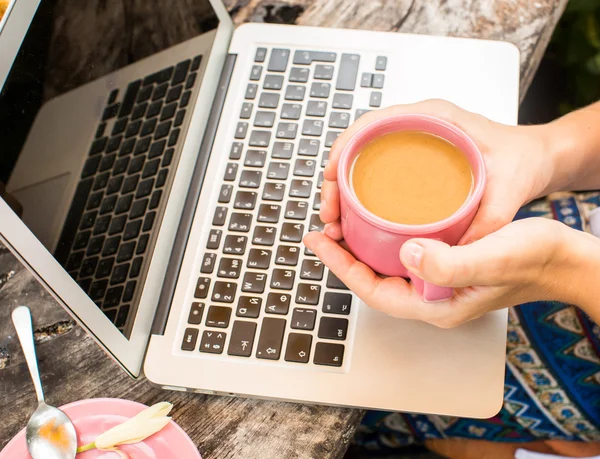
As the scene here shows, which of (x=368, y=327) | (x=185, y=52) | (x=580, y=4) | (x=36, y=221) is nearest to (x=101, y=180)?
(x=36, y=221)

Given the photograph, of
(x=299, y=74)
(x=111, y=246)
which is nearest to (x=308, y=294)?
(x=111, y=246)

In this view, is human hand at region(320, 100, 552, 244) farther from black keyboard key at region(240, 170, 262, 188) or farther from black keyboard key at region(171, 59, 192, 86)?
black keyboard key at region(171, 59, 192, 86)

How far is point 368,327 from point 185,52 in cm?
45

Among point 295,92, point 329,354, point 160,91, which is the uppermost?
point 160,91

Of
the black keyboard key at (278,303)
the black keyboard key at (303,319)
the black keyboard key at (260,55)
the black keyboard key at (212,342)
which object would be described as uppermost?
the black keyboard key at (260,55)

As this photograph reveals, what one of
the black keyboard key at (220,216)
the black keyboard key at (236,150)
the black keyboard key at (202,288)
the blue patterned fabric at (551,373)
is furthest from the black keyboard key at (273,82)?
the blue patterned fabric at (551,373)

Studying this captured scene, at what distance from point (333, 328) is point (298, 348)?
0.15 ft

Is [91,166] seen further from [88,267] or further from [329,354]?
[329,354]

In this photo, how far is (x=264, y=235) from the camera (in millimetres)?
726

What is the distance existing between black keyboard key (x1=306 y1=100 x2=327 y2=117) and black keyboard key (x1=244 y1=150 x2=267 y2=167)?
9 centimetres

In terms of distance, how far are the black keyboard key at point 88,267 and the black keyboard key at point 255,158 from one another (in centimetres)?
25

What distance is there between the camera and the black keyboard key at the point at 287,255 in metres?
0.71

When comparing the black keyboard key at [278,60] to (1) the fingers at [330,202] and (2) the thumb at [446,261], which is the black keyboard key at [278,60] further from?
(2) the thumb at [446,261]

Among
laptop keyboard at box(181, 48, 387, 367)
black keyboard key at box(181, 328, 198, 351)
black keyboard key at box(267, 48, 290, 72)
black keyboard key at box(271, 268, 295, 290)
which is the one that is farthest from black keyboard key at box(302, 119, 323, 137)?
black keyboard key at box(181, 328, 198, 351)
